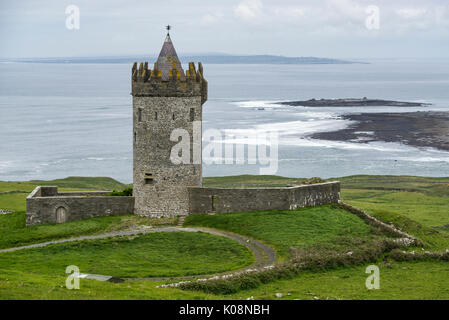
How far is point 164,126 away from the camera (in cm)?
3659

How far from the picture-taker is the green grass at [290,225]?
32.6 meters

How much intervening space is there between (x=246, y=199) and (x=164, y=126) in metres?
6.19

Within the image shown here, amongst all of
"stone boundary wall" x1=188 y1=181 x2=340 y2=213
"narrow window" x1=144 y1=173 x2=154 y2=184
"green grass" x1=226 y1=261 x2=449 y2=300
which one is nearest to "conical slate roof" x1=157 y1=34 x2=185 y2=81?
"narrow window" x1=144 y1=173 x2=154 y2=184

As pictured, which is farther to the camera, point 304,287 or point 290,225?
point 290,225

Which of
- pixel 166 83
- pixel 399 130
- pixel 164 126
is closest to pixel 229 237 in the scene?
pixel 164 126

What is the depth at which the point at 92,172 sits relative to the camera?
102312mm

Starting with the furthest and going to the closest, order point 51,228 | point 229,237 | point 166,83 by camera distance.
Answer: point 166,83 < point 51,228 < point 229,237

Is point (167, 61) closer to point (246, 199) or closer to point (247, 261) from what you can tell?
point (246, 199)

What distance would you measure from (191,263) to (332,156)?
80.4 metres

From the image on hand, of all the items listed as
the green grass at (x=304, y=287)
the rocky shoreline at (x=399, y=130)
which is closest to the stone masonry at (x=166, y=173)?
the green grass at (x=304, y=287)

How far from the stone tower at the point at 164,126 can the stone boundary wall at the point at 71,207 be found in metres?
1.39
